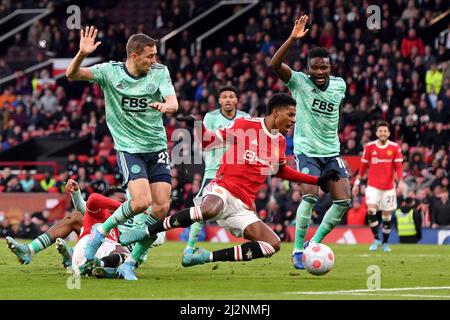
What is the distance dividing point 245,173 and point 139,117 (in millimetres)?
1382

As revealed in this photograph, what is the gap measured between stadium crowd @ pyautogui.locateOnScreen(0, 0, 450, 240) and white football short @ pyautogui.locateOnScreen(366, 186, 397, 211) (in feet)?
9.48

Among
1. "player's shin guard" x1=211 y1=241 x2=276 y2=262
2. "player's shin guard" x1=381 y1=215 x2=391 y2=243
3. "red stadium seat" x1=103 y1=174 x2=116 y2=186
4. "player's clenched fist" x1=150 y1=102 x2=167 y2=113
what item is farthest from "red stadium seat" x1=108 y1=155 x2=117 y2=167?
"player's clenched fist" x1=150 y1=102 x2=167 y2=113

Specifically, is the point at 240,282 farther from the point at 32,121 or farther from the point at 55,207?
the point at 32,121

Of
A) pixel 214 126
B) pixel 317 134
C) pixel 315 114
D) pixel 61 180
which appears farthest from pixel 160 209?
pixel 61 180

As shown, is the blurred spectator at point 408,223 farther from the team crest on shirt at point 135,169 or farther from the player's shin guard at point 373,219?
the team crest on shirt at point 135,169

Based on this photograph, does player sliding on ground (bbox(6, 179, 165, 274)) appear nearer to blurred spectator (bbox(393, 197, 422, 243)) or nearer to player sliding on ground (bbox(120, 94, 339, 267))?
player sliding on ground (bbox(120, 94, 339, 267))

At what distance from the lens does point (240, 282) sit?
12.1 m

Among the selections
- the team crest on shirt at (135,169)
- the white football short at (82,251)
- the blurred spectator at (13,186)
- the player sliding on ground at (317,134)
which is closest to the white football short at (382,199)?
the player sliding on ground at (317,134)

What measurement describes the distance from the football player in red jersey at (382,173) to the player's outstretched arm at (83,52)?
10.3 metres

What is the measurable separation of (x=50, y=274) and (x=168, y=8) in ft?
83.5

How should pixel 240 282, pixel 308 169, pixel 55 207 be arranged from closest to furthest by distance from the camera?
pixel 240 282 < pixel 308 169 < pixel 55 207
